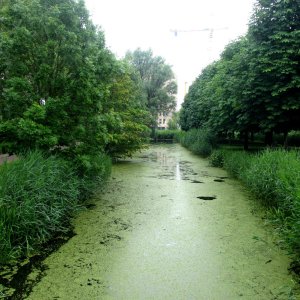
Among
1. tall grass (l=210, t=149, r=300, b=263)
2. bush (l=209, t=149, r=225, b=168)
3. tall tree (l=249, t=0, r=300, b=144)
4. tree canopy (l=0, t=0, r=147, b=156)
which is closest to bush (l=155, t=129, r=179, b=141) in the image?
bush (l=209, t=149, r=225, b=168)

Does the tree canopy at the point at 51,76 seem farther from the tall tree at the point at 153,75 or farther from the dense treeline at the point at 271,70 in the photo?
the tall tree at the point at 153,75

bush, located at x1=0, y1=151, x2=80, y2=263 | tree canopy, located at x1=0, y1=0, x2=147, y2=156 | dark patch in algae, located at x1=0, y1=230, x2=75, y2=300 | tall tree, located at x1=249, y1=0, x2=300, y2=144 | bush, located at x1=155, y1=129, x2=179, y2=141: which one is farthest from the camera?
bush, located at x1=155, y1=129, x2=179, y2=141

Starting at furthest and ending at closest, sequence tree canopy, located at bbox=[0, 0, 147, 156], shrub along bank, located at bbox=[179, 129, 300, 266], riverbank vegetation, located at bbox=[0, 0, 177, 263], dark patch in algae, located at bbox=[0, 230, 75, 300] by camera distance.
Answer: tree canopy, located at bbox=[0, 0, 147, 156] → riverbank vegetation, located at bbox=[0, 0, 177, 263] → shrub along bank, located at bbox=[179, 129, 300, 266] → dark patch in algae, located at bbox=[0, 230, 75, 300]

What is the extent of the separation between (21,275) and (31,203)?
0.92 meters

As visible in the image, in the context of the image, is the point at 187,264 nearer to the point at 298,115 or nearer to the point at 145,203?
the point at 145,203

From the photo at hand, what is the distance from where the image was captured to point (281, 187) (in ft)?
15.4

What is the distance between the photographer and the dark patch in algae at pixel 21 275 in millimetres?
2586

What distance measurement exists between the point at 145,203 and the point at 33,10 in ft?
12.3

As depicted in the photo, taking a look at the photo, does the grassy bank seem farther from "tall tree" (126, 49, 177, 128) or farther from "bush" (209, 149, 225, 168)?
→ "tall tree" (126, 49, 177, 128)

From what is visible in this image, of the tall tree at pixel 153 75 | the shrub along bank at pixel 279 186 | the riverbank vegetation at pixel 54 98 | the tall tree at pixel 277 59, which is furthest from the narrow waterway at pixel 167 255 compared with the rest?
the tall tree at pixel 153 75

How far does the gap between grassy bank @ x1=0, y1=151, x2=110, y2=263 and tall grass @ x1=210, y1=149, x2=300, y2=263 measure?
2.76 meters

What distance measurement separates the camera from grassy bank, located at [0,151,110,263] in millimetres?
3252

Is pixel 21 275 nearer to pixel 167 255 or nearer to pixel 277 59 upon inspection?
pixel 167 255

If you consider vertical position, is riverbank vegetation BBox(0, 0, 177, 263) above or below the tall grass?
above
